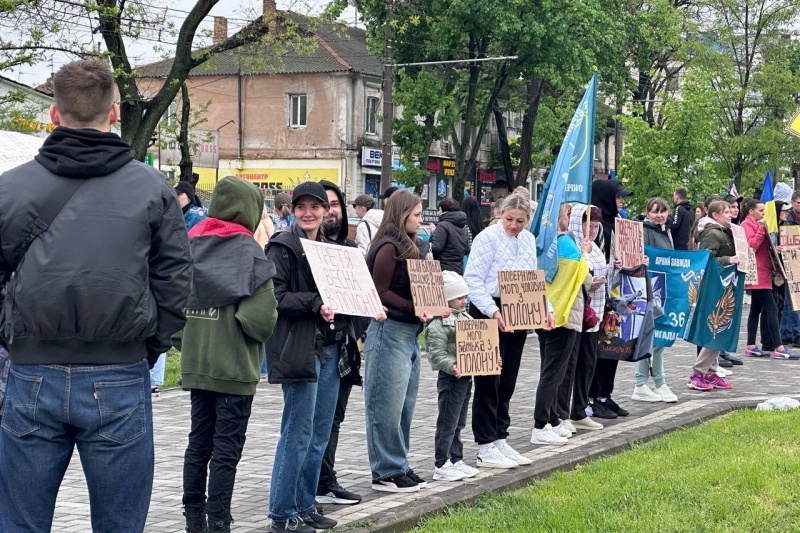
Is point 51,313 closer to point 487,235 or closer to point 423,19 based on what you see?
point 487,235

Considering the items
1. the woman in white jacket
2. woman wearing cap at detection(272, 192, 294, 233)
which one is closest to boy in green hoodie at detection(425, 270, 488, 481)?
the woman in white jacket

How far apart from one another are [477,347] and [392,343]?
0.68 m

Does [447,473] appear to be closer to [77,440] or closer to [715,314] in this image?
[77,440]

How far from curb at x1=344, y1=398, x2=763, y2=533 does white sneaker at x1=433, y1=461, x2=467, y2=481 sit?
0.15m

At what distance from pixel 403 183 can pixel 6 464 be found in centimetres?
4088

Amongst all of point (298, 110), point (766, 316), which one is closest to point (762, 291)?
point (766, 316)

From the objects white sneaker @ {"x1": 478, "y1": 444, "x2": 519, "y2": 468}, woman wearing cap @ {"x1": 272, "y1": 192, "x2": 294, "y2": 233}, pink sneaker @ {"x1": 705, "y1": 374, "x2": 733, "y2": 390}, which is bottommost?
pink sneaker @ {"x1": 705, "y1": 374, "x2": 733, "y2": 390}

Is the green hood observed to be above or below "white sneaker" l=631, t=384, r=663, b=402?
above

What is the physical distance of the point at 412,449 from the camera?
8.95 metres

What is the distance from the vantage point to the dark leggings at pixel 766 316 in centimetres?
1588

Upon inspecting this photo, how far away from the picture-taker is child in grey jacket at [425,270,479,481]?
25.1ft

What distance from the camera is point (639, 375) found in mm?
11852

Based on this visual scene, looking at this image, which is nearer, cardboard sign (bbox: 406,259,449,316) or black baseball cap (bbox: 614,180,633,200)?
cardboard sign (bbox: 406,259,449,316)

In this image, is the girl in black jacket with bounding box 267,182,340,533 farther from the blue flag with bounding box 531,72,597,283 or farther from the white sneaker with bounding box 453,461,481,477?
the blue flag with bounding box 531,72,597,283
